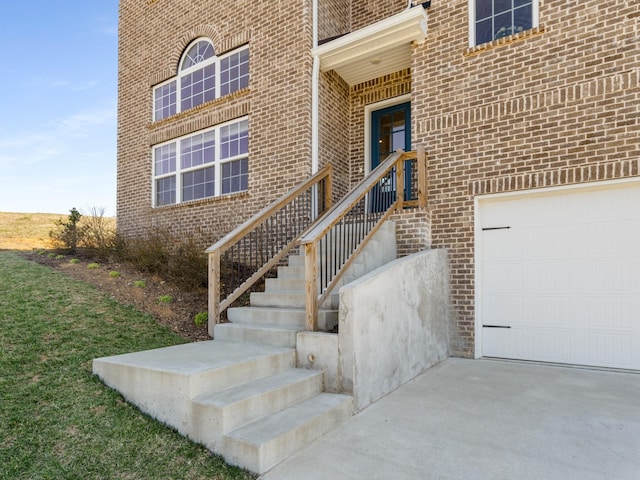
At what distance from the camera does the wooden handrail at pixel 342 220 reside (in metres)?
3.97

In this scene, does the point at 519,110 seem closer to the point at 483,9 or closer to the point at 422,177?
the point at 422,177

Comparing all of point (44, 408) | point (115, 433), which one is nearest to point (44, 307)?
point (44, 408)

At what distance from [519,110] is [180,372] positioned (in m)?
5.16

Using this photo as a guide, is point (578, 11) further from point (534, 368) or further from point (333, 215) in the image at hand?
point (534, 368)

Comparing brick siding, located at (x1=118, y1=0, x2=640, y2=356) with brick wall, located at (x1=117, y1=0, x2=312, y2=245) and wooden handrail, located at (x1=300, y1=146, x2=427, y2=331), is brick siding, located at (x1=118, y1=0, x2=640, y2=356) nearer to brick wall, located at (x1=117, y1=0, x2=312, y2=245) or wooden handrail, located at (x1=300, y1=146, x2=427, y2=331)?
brick wall, located at (x1=117, y1=0, x2=312, y2=245)

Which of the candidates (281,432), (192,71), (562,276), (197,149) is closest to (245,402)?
(281,432)

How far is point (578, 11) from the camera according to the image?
17.0 feet

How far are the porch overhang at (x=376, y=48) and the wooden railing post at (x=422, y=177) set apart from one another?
1.81 metres

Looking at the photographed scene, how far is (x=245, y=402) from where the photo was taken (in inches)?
119

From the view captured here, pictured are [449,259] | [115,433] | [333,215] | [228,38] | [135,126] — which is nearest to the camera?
[115,433]

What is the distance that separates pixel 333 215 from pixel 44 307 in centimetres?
390

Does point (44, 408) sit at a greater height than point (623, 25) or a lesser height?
lesser

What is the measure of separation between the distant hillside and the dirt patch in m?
5.13

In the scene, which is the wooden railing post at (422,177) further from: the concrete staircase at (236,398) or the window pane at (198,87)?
the window pane at (198,87)
